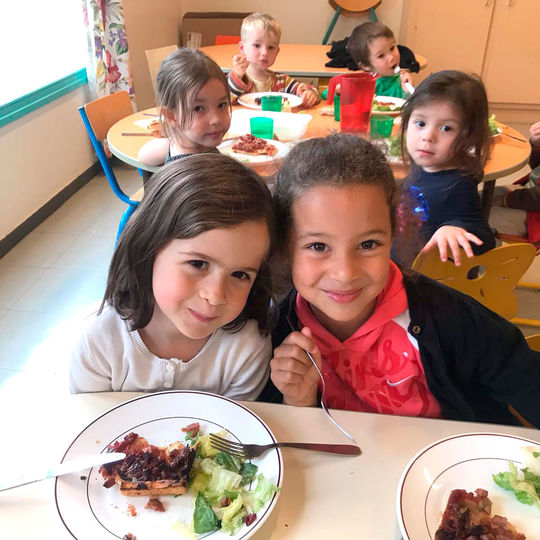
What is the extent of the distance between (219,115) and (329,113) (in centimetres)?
65

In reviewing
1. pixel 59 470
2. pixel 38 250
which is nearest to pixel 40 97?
pixel 38 250

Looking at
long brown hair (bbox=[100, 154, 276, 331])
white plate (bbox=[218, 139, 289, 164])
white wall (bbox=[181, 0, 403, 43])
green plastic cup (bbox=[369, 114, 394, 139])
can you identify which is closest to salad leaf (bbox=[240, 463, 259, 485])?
long brown hair (bbox=[100, 154, 276, 331])

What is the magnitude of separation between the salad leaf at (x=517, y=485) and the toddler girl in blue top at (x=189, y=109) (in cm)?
147

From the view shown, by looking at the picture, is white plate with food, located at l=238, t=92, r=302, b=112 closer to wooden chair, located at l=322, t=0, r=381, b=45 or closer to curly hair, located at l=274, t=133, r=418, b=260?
curly hair, located at l=274, t=133, r=418, b=260

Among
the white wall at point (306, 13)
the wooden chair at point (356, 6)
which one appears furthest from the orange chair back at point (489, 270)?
the white wall at point (306, 13)

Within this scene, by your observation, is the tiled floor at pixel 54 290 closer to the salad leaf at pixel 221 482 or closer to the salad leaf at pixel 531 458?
the salad leaf at pixel 221 482

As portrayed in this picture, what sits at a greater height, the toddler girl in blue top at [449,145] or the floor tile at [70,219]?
the toddler girl in blue top at [449,145]

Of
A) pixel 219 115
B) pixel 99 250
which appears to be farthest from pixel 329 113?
pixel 99 250

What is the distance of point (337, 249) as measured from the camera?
90 centimetres

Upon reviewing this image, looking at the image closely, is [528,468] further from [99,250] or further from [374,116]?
[99,250]

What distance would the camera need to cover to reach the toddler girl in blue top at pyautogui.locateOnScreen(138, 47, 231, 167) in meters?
1.89

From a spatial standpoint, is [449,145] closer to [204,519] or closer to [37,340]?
[204,519]

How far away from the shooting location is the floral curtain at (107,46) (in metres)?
3.43

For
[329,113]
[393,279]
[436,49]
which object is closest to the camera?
[393,279]
